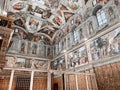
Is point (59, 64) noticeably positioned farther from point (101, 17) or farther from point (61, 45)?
point (101, 17)

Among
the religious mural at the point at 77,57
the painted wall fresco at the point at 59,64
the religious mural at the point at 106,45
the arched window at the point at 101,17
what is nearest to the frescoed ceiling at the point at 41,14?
the arched window at the point at 101,17

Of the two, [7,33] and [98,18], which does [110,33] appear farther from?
[7,33]

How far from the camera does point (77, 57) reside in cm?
1277

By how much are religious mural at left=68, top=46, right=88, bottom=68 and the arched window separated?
9.91 feet

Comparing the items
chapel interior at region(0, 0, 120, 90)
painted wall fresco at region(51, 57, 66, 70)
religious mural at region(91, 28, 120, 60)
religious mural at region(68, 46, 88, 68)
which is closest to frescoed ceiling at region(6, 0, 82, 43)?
chapel interior at region(0, 0, 120, 90)

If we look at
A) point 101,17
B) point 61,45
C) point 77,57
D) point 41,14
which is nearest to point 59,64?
point 61,45

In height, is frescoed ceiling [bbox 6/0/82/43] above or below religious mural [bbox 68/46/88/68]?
above

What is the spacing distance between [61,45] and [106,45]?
316 inches

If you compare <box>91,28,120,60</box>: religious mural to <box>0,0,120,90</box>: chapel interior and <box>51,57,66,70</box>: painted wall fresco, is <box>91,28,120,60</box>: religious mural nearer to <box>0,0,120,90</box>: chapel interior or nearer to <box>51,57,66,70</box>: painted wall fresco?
<box>0,0,120,90</box>: chapel interior

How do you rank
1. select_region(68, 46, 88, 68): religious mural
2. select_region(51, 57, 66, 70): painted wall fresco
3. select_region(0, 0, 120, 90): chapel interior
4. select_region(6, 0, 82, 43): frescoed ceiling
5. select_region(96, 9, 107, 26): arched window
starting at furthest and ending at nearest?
select_region(51, 57, 66, 70): painted wall fresco < select_region(6, 0, 82, 43): frescoed ceiling < select_region(68, 46, 88, 68): religious mural < select_region(96, 9, 107, 26): arched window < select_region(0, 0, 120, 90): chapel interior

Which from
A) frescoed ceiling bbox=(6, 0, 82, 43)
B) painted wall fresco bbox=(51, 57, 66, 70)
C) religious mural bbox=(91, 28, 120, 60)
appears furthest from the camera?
painted wall fresco bbox=(51, 57, 66, 70)

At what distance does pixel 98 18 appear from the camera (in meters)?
11.5

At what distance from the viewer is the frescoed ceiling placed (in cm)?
1423

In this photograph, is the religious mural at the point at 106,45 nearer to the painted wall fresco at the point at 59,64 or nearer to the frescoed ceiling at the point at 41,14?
the painted wall fresco at the point at 59,64
